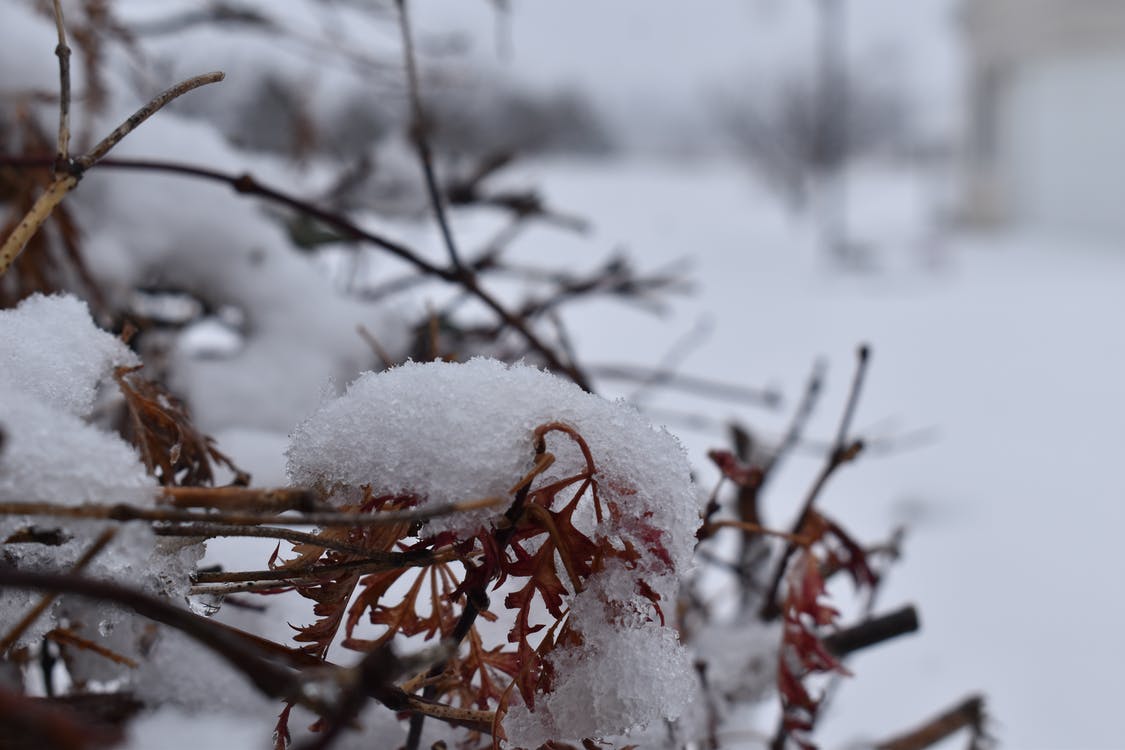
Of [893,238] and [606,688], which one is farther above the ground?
[893,238]

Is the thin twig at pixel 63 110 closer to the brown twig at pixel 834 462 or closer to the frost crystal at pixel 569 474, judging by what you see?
the frost crystal at pixel 569 474

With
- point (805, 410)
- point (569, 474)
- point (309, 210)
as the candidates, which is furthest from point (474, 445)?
point (805, 410)

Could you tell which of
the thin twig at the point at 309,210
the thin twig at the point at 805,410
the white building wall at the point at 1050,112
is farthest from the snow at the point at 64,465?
the white building wall at the point at 1050,112

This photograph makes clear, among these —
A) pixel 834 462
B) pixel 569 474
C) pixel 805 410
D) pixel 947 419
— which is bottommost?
pixel 569 474

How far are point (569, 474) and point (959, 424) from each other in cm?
668

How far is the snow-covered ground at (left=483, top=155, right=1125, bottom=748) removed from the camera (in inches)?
114

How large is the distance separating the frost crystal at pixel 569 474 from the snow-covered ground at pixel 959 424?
0.72 m

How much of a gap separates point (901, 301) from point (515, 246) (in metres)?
5.32

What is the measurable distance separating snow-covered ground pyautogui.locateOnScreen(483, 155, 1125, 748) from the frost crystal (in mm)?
725

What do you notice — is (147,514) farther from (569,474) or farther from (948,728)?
(948,728)

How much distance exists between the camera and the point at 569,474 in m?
0.40

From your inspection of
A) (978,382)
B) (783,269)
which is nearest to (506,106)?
(783,269)

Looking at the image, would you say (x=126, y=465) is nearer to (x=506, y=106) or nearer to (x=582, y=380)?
(x=582, y=380)

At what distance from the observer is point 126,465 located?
322 millimetres
